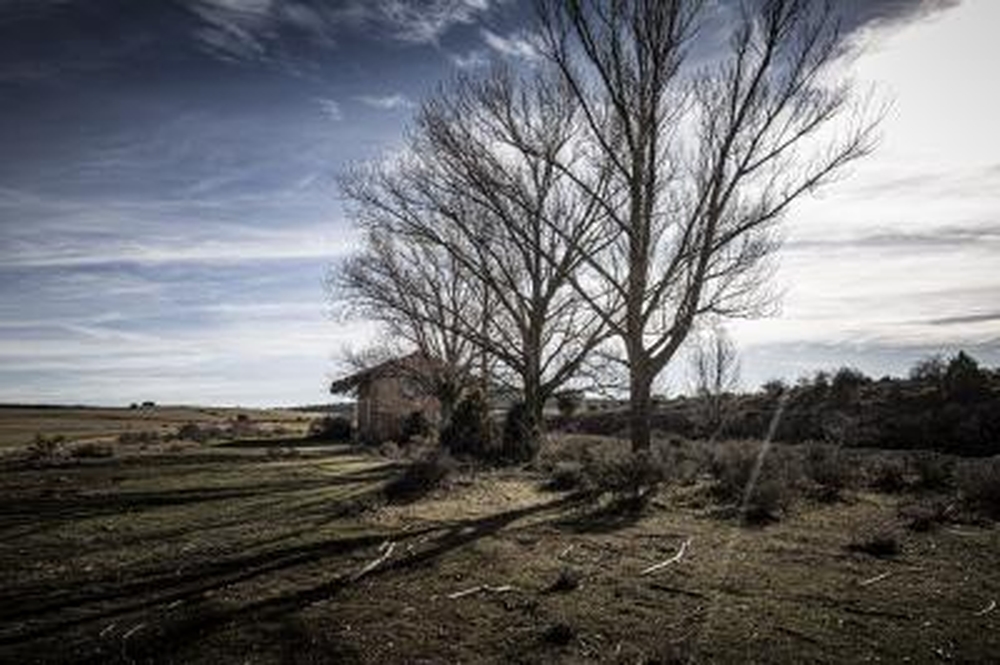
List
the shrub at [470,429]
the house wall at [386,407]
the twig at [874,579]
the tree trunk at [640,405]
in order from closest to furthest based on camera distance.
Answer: the twig at [874,579] → the tree trunk at [640,405] → the shrub at [470,429] → the house wall at [386,407]

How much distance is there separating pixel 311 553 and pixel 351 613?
232 centimetres

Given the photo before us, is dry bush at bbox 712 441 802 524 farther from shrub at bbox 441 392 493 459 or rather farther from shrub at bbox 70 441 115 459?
shrub at bbox 70 441 115 459

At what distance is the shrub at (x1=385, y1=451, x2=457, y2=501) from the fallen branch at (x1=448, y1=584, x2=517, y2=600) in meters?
5.97

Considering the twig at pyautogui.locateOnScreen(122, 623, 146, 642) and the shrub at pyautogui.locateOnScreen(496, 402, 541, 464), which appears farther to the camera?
the shrub at pyautogui.locateOnScreen(496, 402, 541, 464)

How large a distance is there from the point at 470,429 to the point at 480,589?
1741 centimetres

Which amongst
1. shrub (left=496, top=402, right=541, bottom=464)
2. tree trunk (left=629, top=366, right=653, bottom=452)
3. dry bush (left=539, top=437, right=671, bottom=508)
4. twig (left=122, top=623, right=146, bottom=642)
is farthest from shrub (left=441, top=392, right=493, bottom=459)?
twig (left=122, top=623, right=146, bottom=642)

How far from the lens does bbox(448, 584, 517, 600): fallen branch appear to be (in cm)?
689

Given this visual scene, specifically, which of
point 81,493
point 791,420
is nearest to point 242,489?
point 81,493

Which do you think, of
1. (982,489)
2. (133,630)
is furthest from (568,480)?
(133,630)

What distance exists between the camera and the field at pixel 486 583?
5621mm

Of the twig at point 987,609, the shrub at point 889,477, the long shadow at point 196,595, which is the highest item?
the shrub at point 889,477

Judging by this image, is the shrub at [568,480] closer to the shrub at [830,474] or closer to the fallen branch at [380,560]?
the shrub at [830,474]

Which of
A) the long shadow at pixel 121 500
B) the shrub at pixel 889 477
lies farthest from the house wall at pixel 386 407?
the shrub at pixel 889 477

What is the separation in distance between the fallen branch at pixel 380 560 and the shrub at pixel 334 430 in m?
35.8
